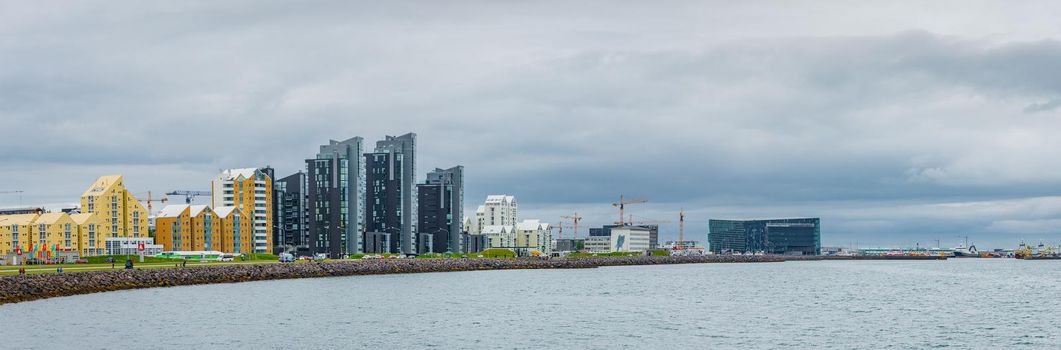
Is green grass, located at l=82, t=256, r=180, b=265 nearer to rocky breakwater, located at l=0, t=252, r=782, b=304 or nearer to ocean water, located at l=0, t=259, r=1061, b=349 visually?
rocky breakwater, located at l=0, t=252, r=782, b=304

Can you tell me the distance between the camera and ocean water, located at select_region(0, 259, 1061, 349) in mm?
69812

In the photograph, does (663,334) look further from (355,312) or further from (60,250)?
(60,250)

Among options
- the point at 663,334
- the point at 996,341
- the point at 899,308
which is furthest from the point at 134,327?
the point at 899,308

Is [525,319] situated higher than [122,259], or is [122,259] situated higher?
[122,259]

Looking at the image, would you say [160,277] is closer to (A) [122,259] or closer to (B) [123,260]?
(B) [123,260]

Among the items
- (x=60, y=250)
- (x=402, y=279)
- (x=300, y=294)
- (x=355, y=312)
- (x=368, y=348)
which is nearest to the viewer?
(x=368, y=348)

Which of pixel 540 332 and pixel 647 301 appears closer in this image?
pixel 540 332

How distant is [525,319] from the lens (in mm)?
87500

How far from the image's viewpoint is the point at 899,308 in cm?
10362

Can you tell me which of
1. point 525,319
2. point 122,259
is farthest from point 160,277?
point 525,319

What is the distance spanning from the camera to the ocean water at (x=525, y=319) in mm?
69812

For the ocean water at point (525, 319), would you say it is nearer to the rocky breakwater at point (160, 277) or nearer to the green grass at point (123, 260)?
the rocky breakwater at point (160, 277)

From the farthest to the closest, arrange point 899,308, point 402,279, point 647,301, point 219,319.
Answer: point 402,279 < point 647,301 < point 899,308 < point 219,319

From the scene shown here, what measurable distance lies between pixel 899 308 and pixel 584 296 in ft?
117
